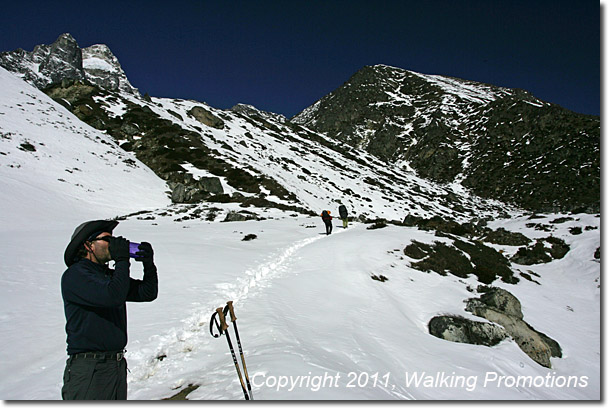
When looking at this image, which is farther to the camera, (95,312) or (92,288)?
(95,312)

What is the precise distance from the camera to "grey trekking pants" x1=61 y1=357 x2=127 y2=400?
2895 millimetres

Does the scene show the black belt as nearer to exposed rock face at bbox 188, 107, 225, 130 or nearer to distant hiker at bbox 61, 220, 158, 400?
distant hiker at bbox 61, 220, 158, 400

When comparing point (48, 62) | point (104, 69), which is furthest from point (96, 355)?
point (104, 69)

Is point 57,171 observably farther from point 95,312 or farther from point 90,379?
point 90,379

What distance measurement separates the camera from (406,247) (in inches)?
701

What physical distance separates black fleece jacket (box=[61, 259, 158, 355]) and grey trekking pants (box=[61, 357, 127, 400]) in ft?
0.37

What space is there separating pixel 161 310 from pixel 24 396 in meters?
3.26

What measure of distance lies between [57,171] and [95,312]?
118 feet

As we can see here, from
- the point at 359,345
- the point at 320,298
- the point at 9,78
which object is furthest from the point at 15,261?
the point at 9,78

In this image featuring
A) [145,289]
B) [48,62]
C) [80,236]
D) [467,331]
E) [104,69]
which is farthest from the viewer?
[104,69]

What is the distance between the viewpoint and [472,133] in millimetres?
115312

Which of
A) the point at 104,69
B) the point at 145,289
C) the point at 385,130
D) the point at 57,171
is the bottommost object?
the point at 57,171

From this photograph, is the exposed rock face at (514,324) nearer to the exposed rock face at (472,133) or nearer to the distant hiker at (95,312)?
the distant hiker at (95,312)

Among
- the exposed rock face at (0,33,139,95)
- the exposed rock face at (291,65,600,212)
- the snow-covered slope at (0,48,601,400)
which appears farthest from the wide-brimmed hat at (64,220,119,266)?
the exposed rock face at (0,33,139,95)
